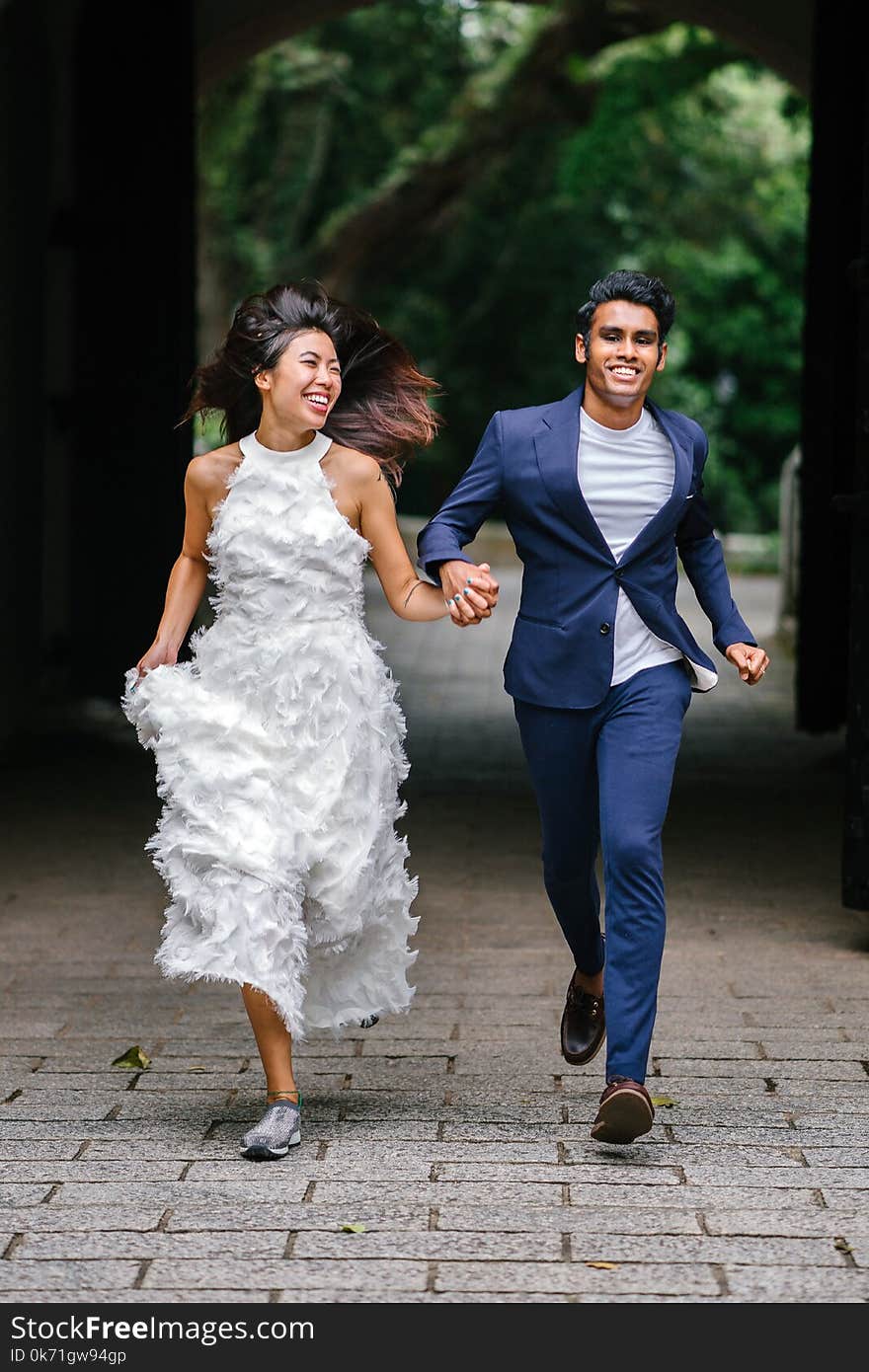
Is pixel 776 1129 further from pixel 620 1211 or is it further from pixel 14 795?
pixel 14 795

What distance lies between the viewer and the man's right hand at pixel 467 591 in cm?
456

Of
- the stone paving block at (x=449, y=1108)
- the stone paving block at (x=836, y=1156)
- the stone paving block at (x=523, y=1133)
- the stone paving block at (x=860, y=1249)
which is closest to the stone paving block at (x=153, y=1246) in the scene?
the stone paving block at (x=523, y=1133)

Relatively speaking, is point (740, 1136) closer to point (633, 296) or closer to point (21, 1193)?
point (21, 1193)

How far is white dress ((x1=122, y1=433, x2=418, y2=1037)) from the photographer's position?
4.71 metres

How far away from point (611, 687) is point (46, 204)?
839 cm

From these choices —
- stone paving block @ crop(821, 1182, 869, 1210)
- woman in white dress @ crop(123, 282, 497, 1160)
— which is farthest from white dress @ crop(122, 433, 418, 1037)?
stone paving block @ crop(821, 1182, 869, 1210)

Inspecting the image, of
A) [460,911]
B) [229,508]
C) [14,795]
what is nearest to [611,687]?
[229,508]

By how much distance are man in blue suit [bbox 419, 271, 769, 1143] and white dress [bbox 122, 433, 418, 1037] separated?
0.29 m

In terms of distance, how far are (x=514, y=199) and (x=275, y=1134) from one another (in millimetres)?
27174

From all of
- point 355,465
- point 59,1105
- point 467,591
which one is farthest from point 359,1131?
point 355,465

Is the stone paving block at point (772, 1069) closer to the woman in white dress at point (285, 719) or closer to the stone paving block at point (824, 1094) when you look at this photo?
the stone paving block at point (824, 1094)

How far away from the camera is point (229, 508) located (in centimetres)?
488

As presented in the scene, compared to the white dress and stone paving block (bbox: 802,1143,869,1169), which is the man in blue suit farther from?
stone paving block (bbox: 802,1143,869,1169)

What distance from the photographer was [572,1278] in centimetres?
380
